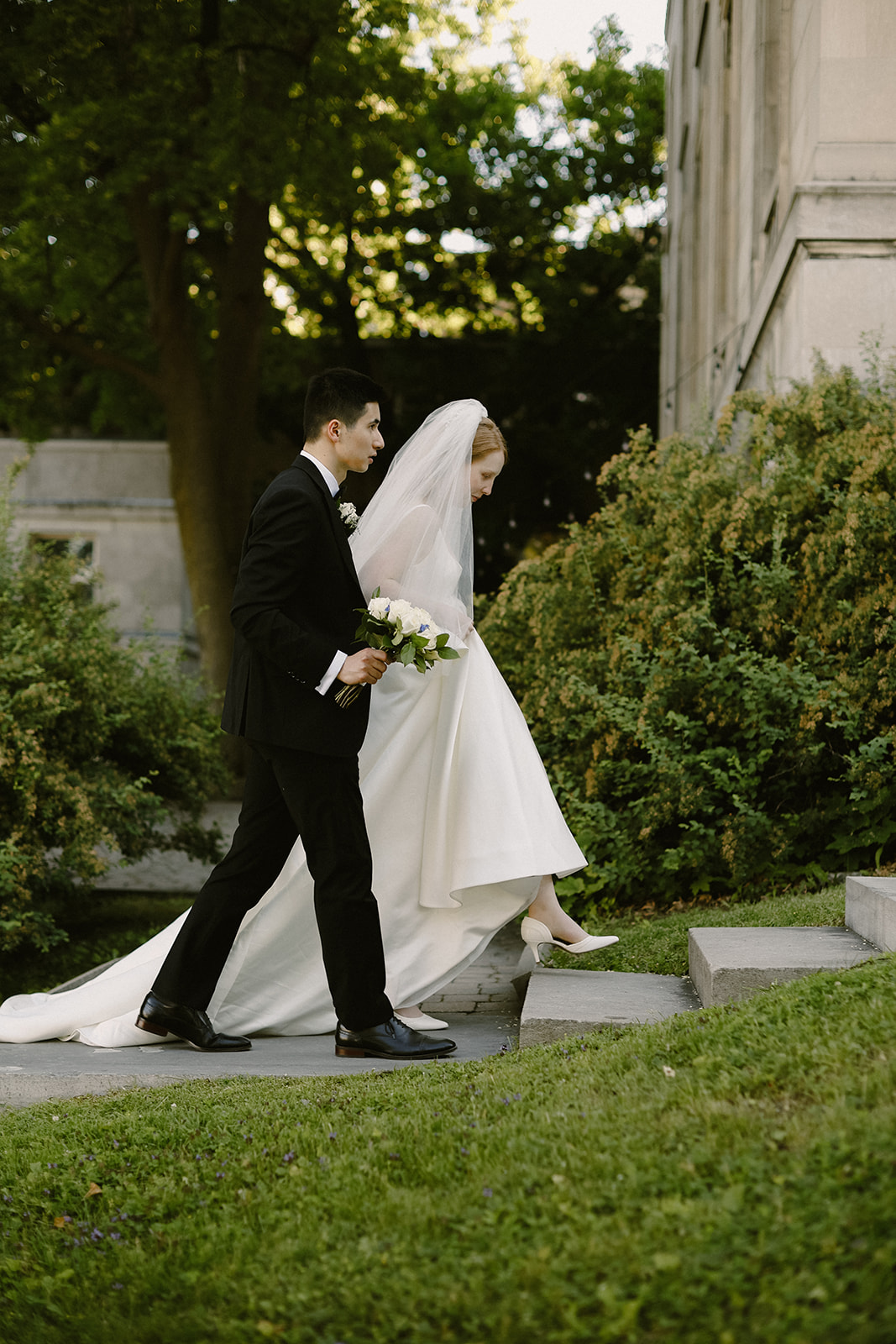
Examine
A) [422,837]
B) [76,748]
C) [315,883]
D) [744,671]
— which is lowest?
[315,883]

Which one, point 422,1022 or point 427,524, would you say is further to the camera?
point 427,524

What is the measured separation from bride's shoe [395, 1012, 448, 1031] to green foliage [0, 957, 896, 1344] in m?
0.87

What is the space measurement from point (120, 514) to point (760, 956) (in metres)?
21.9

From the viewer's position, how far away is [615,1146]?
9.68 ft

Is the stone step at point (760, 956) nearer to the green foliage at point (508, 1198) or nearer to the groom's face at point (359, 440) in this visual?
the green foliage at point (508, 1198)

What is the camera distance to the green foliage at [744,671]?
6.61 m

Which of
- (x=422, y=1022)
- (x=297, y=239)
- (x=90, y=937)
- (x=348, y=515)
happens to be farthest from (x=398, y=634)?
(x=297, y=239)

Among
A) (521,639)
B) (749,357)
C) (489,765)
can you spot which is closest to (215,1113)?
(489,765)

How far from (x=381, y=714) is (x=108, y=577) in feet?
65.8

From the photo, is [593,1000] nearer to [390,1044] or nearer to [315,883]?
[390,1044]

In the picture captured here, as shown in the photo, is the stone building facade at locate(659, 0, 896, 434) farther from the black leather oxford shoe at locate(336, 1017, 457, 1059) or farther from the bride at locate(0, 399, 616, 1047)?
the black leather oxford shoe at locate(336, 1017, 457, 1059)

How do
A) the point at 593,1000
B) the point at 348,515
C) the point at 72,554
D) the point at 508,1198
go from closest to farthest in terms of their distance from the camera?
1. the point at 508,1198
2. the point at 593,1000
3. the point at 348,515
4. the point at 72,554

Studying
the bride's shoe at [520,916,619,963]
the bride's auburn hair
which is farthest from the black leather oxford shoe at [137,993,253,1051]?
the bride's auburn hair

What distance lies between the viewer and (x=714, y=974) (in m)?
4.39
